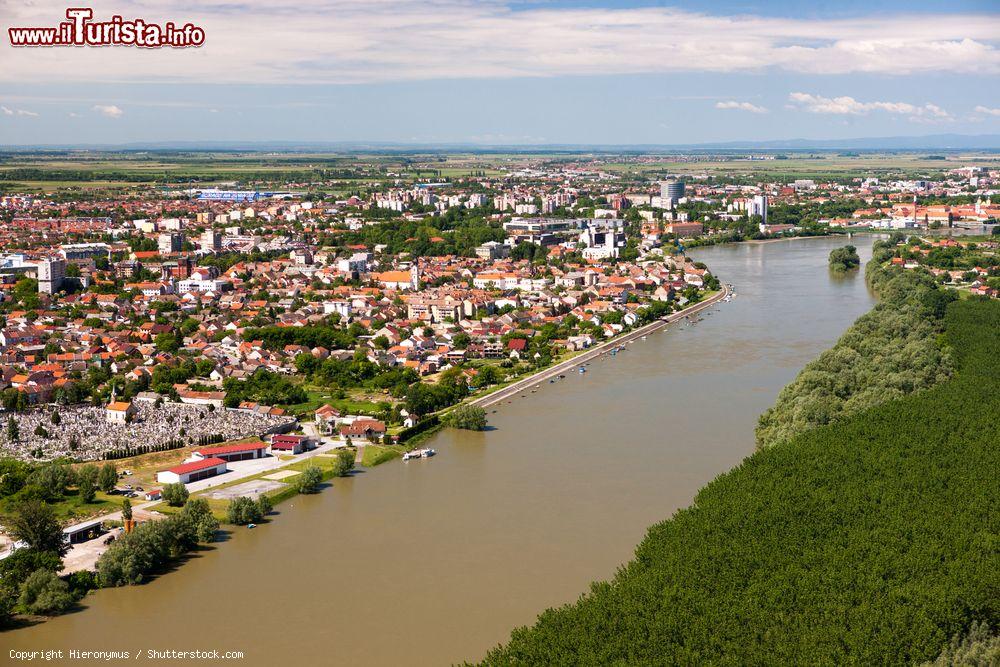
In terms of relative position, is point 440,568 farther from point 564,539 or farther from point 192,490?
point 192,490

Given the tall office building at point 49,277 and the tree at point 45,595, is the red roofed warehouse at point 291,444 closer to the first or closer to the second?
the tree at point 45,595

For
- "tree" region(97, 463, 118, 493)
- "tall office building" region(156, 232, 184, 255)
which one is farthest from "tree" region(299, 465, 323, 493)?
"tall office building" region(156, 232, 184, 255)

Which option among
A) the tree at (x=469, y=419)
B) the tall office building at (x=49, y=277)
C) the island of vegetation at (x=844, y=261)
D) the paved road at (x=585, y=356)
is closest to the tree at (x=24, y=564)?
the tree at (x=469, y=419)

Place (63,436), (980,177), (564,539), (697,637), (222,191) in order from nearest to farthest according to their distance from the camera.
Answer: (697,637)
(564,539)
(63,436)
(222,191)
(980,177)

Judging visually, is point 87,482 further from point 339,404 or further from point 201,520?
point 339,404

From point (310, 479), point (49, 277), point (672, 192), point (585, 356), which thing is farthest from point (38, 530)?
point (672, 192)

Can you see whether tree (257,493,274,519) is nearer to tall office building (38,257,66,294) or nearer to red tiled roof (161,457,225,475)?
red tiled roof (161,457,225,475)

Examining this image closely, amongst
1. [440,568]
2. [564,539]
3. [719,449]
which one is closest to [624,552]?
[564,539]
